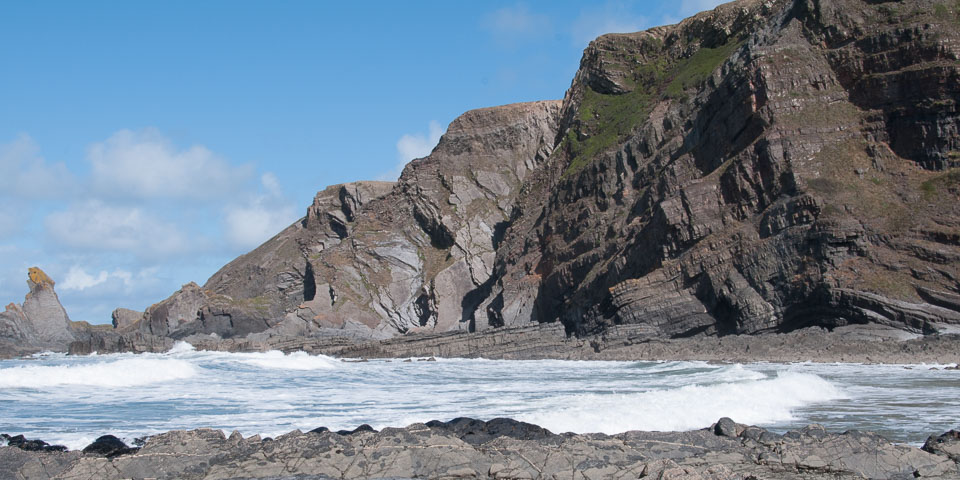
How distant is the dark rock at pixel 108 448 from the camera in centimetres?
1130

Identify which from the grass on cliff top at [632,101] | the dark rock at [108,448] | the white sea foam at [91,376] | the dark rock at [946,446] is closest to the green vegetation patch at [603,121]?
the grass on cliff top at [632,101]

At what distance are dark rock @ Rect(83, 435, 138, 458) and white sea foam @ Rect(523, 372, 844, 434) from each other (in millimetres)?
7017

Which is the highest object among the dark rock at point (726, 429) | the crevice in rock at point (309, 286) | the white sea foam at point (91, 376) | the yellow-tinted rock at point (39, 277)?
the yellow-tinted rock at point (39, 277)

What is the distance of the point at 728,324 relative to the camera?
127 ft

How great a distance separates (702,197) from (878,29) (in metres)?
12.5

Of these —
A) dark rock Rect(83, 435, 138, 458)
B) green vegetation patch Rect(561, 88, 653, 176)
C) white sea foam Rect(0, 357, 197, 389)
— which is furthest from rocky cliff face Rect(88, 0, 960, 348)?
dark rock Rect(83, 435, 138, 458)

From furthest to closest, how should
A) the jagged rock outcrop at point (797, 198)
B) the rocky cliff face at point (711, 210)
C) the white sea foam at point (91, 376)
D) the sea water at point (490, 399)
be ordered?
the rocky cliff face at point (711, 210) → the jagged rock outcrop at point (797, 198) → the white sea foam at point (91, 376) → the sea water at point (490, 399)

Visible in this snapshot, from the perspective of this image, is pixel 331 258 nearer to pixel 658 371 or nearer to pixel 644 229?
pixel 644 229

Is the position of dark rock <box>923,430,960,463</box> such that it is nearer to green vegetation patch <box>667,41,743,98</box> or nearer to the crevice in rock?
green vegetation patch <box>667,41,743,98</box>

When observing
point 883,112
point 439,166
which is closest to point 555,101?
point 439,166

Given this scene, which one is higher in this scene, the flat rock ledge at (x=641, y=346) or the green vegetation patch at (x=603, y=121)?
the green vegetation patch at (x=603, y=121)

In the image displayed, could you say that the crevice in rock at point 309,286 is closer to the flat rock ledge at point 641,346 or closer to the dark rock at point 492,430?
the flat rock ledge at point 641,346

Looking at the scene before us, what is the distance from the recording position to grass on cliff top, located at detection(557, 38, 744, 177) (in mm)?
63656

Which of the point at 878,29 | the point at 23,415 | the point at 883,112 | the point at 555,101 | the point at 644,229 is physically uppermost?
the point at 555,101
